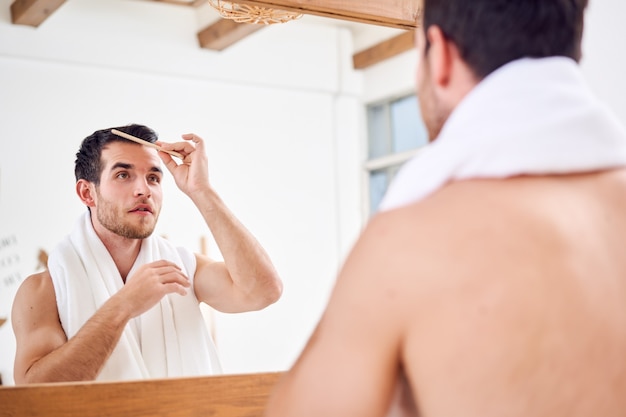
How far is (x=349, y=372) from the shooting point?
2.43 ft

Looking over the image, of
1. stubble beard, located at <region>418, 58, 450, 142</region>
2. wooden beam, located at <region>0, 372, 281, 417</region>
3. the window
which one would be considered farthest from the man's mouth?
the window

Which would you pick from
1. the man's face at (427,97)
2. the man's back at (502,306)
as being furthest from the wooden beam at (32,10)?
the man's back at (502,306)

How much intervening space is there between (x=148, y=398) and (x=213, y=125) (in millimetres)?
3151

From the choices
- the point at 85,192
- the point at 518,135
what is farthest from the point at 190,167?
the point at 518,135

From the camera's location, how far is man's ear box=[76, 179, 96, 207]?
2.13m

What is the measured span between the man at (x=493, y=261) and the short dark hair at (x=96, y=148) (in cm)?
145

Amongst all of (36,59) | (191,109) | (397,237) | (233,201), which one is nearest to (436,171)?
(397,237)

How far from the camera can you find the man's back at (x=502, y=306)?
72 centimetres

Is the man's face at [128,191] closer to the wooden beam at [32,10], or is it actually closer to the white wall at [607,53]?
the white wall at [607,53]

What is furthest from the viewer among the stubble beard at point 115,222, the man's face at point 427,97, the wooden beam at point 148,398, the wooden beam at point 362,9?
the stubble beard at point 115,222

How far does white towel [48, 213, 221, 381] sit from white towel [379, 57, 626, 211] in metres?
1.29

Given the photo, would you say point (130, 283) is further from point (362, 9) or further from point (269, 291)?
point (362, 9)

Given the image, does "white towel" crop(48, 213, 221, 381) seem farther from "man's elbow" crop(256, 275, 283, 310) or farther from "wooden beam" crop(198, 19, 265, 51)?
"wooden beam" crop(198, 19, 265, 51)

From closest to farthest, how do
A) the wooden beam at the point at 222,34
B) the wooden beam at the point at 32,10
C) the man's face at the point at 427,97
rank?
the man's face at the point at 427,97 → the wooden beam at the point at 32,10 → the wooden beam at the point at 222,34
